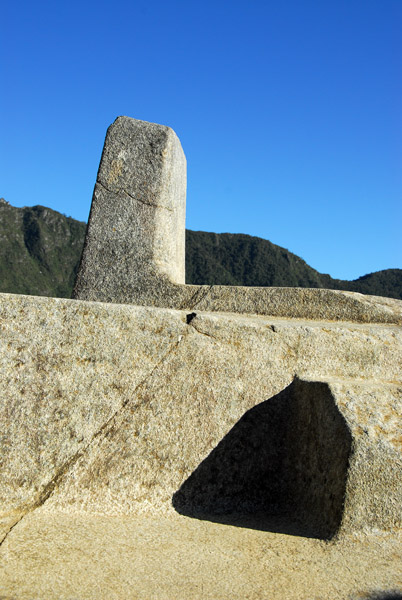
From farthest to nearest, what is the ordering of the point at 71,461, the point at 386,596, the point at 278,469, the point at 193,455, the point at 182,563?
the point at 278,469 < the point at 193,455 < the point at 71,461 < the point at 182,563 < the point at 386,596

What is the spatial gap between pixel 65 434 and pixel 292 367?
1.34 metres

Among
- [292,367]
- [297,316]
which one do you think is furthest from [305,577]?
[297,316]

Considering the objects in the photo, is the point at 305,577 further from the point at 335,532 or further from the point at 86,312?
the point at 86,312

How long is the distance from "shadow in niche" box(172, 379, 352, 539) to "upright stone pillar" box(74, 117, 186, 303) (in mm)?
1474

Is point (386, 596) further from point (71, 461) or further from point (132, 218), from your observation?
point (132, 218)

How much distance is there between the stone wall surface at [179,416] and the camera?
8.67ft

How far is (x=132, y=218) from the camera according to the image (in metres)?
4.34

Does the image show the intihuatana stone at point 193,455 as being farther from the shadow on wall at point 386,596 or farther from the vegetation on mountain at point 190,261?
the vegetation on mountain at point 190,261

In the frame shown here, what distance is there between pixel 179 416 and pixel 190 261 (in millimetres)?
26499

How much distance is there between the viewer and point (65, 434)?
279 centimetres

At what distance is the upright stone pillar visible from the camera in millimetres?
4219

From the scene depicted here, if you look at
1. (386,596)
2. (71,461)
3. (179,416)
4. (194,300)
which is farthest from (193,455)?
(194,300)

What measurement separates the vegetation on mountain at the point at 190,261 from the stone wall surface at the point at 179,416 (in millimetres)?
17597

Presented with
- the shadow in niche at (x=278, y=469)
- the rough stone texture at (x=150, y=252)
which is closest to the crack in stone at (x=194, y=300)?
the rough stone texture at (x=150, y=252)
